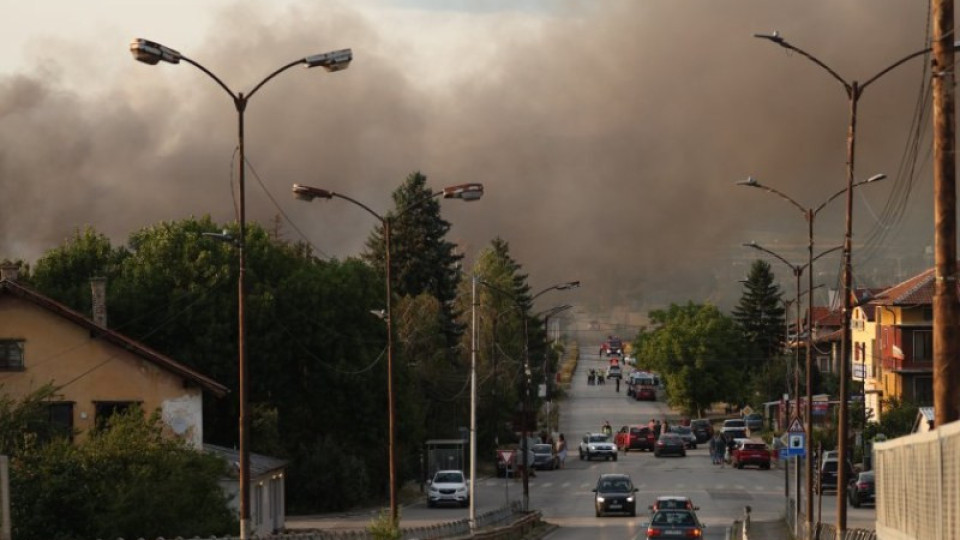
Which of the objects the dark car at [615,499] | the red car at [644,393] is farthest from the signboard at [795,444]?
the red car at [644,393]

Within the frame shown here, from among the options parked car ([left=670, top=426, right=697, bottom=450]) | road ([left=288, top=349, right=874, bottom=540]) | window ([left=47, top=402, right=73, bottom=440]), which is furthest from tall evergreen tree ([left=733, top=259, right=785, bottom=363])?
window ([left=47, top=402, right=73, bottom=440])

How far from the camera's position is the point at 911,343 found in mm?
102875

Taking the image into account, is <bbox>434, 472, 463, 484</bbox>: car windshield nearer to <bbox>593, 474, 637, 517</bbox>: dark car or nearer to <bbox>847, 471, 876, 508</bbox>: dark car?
<bbox>593, 474, 637, 517</bbox>: dark car

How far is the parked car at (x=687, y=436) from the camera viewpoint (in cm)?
11438

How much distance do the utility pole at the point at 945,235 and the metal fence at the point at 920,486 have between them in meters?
1.21

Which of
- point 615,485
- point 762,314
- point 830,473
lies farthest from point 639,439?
point 762,314

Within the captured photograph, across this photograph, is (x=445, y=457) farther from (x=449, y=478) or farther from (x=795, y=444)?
(x=795, y=444)

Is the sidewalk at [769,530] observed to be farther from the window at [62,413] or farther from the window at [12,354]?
the window at [12,354]

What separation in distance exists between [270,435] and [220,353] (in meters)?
5.47

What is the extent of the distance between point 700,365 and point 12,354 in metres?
102

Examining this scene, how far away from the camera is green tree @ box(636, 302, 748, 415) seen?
492 ft

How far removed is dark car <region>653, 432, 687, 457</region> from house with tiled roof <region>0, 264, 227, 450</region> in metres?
55.0

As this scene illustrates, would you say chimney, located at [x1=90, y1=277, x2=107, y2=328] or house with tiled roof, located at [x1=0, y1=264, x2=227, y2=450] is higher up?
chimney, located at [x1=90, y1=277, x2=107, y2=328]

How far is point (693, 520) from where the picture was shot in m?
48.1
